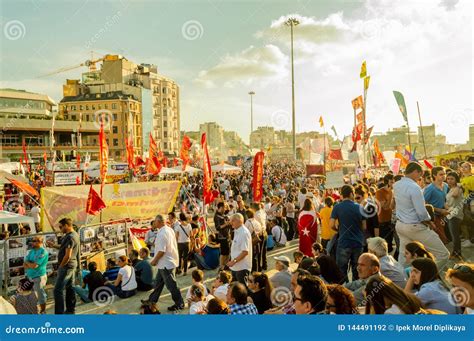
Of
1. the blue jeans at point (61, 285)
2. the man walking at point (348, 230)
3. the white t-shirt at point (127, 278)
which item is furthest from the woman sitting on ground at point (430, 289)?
the white t-shirt at point (127, 278)

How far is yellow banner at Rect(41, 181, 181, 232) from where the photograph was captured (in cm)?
1092

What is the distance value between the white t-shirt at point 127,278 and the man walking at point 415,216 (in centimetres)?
531

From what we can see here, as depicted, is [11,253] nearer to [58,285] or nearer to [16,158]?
[58,285]

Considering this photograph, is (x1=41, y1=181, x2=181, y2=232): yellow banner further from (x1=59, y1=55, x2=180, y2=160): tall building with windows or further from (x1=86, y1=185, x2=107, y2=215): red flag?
(x1=59, y1=55, x2=180, y2=160): tall building with windows

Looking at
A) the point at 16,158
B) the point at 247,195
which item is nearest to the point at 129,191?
the point at 247,195

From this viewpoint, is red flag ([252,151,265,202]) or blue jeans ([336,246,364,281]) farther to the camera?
red flag ([252,151,265,202])

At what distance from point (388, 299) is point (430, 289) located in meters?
0.71

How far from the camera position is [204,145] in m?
11.8

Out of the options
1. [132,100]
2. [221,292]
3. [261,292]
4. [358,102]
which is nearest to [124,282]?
[221,292]

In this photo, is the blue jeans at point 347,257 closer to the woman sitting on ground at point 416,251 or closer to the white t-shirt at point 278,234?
the woman sitting on ground at point 416,251

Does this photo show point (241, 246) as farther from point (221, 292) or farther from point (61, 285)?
point (61, 285)

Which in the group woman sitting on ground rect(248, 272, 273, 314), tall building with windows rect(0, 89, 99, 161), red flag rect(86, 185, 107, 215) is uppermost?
tall building with windows rect(0, 89, 99, 161)

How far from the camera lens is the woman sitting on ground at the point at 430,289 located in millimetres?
3830

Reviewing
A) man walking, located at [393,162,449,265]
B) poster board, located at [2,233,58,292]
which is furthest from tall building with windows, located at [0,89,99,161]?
man walking, located at [393,162,449,265]
